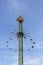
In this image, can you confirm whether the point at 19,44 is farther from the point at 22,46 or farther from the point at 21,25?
the point at 21,25

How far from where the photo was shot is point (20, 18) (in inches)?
3841

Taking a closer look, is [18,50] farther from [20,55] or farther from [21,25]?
[21,25]

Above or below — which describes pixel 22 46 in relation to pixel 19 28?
below

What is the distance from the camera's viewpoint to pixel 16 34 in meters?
97.8

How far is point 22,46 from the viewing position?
3661 inches

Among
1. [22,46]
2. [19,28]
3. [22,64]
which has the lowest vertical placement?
[22,64]

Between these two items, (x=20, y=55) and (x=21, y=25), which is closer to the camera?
(x=20, y=55)

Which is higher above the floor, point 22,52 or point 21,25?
point 21,25

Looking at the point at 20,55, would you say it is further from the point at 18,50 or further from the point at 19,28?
the point at 19,28

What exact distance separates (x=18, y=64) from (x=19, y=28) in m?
15.2

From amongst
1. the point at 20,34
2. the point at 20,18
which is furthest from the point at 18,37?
the point at 20,18

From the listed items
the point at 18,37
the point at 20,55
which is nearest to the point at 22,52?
the point at 20,55

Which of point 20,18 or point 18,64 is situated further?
point 20,18

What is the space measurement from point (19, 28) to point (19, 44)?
742cm
